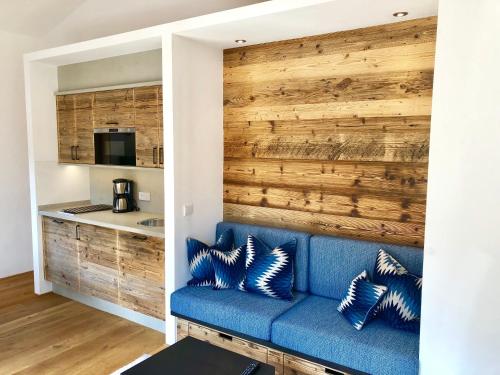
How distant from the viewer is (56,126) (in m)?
4.17

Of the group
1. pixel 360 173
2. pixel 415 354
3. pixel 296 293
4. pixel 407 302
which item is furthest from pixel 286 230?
pixel 415 354

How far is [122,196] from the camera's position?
12.8ft

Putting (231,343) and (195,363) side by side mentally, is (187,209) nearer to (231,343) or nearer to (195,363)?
(231,343)

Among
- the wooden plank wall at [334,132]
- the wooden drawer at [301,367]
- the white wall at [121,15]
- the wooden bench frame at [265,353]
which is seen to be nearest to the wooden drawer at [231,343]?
the wooden bench frame at [265,353]

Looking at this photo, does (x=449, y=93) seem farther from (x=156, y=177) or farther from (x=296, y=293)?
(x=156, y=177)

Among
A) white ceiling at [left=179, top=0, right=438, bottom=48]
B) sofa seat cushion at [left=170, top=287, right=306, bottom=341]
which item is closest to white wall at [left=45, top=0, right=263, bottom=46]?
white ceiling at [left=179, top=0, right=438, bottom=48]

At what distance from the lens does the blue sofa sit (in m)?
2.12

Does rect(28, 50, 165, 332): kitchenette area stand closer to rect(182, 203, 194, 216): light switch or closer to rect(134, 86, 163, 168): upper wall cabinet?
rect(134, 86, 163, 168): upper wall cabinet

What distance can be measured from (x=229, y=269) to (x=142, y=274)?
2.74 ft

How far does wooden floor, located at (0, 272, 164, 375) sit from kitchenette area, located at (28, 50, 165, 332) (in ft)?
0.49

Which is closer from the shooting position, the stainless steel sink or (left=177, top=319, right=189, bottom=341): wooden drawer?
(left=177, top=319, right=189, bottom=341): wooden drawer

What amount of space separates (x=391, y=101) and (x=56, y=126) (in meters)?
3.34

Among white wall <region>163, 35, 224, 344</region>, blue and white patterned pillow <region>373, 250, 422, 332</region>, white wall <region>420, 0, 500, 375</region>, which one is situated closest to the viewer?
white wall <region>420, 0, 500, 375</region>

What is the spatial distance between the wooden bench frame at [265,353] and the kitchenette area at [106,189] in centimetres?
45
